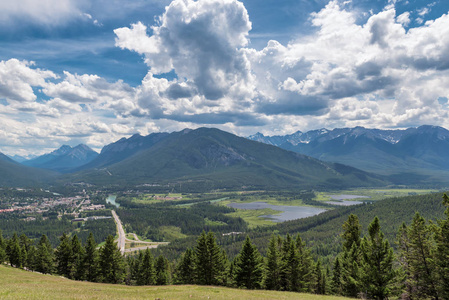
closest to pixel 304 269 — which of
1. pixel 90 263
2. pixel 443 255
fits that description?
pixel 443 255

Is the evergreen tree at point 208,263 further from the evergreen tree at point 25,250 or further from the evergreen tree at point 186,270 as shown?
the evergreen tree at point 25,250

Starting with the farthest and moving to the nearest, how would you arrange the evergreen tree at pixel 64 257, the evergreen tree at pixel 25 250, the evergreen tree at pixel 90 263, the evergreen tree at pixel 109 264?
the evergreen tree at pixel 25 250
the evergreen tree at pixel 64 257
the evergreen tree at pixel 90 263
the evergreen tree at pixel 109 264

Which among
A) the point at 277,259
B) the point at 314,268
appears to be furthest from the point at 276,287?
the point at 314,268

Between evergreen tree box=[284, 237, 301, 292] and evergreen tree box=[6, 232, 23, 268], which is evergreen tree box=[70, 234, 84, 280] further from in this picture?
evergreen tree box=[284, 237, 301, 292]

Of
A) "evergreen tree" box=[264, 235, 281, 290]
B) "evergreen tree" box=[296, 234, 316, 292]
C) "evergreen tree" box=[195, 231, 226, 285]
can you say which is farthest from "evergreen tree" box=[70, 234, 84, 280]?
Result: "evergreen tree" box=[296, 234, 316, 292]

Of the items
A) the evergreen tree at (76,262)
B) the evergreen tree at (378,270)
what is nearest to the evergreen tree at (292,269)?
the evergreen tree at (378,270)

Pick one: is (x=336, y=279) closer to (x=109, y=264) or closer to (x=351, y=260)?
(x=351, y=260)

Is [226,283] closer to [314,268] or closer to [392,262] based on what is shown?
[314,268]
